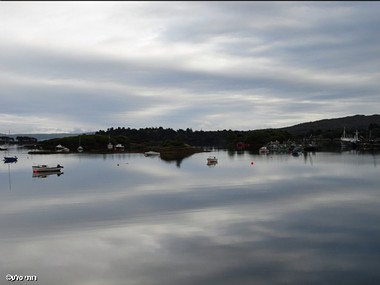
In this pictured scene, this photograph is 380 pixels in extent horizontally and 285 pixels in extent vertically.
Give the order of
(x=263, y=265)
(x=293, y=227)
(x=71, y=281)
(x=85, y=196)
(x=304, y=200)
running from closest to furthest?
1. (x=71, y=281)
2. (x=263, y=265)
3. (x=293, y=227)
4. (x=304, y=200)
5. (x=85, y=196)

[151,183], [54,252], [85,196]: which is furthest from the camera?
[151,183]

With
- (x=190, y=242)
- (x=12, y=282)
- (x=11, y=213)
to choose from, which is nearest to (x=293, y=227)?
(x=190, y=242)

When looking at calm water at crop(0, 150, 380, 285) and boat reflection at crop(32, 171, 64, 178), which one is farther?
boat reflection at crop(32, 171, 64, 178)

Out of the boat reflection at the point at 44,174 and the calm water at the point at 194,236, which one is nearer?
the calm water at the point at 194,236

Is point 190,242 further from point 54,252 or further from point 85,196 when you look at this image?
point 85,196

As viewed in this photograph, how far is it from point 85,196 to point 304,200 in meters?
17.9

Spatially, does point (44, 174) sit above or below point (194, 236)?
above

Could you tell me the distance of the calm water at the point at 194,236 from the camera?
15547 millimetres

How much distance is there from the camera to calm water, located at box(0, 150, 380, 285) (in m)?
15.5

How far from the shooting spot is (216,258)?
17.0m

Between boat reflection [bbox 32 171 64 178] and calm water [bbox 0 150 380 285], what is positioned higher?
boat reflection [bbox 32 171 64 178]

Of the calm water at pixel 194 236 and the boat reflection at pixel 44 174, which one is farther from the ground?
the boat reflection at pixel 44 174

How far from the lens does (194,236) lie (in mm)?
20391

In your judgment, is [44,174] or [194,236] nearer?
[194,236]
